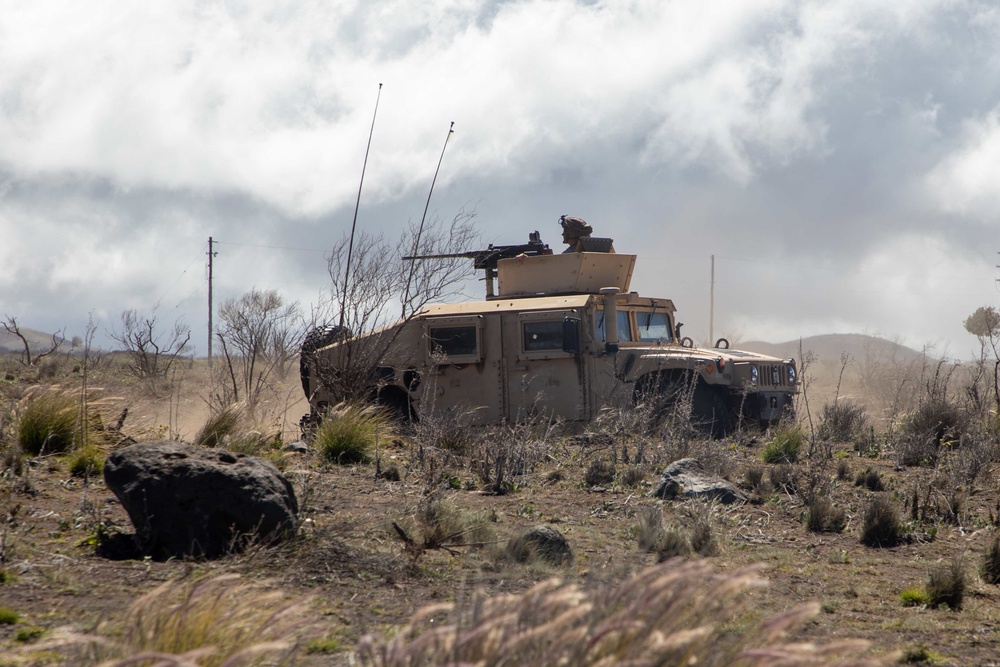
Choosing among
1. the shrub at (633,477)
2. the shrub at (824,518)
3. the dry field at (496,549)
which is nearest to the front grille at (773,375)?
the dry field at (496,549)

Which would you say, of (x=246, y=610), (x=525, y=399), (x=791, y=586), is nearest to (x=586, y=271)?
(x=525, y=399)

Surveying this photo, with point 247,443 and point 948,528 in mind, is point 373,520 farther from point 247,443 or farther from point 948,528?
point 948,528

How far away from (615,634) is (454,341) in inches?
429

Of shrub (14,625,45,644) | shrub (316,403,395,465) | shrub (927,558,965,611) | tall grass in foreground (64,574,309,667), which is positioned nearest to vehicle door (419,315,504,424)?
shrub (316,403,395,465)

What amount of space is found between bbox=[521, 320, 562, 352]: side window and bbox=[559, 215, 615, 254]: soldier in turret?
6.74 ft

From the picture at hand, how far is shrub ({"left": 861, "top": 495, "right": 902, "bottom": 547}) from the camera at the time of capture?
711 cm

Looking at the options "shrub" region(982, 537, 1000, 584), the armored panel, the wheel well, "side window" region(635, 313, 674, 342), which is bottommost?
"shrub" region(982, 537, 1000, 584)

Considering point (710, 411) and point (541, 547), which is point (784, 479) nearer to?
point (710, 411)

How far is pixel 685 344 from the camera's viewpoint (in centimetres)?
1485

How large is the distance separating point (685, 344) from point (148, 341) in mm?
14226

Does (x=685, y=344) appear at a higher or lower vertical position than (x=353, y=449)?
higher

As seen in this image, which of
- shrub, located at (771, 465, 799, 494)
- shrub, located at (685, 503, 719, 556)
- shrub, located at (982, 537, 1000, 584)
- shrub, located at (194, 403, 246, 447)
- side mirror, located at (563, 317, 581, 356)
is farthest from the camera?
side mirror, located at (563, 317, 581, 356)

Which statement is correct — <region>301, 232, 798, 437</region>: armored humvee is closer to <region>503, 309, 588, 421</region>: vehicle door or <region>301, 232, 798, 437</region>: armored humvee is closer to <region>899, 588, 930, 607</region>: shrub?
<region>503, 309, 588, 421</region>: vehicle door

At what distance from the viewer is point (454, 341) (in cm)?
1319
